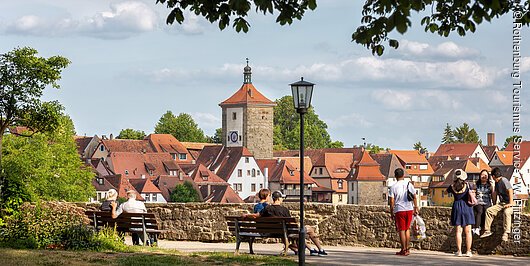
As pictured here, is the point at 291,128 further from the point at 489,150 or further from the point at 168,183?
the point at 168,183

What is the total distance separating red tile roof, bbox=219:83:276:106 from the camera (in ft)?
590

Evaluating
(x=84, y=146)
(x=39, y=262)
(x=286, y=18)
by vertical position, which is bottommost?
(x=39, y=262)

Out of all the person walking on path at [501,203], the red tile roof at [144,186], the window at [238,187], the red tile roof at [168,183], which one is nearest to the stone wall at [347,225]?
the person walking on path at [501,203]

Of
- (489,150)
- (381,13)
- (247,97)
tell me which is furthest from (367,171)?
(381,13)

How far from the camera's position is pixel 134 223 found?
60.0 ft

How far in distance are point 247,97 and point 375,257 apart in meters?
164

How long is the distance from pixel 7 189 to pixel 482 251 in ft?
27.2

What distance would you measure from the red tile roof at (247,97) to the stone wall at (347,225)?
158 meters

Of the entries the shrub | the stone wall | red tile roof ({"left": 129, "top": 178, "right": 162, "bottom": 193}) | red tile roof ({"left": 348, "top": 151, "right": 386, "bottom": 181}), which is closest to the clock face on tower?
red tile roof ({"left": 348, "top": 151, "right": 386, "bottom": 181})

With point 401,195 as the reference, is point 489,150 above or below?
above

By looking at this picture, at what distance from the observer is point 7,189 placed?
19391 mm

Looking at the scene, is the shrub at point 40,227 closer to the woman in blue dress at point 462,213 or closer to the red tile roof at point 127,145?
the woman in blue dress at point 462,213

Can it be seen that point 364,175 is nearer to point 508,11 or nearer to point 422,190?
point 422,190

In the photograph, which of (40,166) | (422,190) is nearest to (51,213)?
(40,166)
